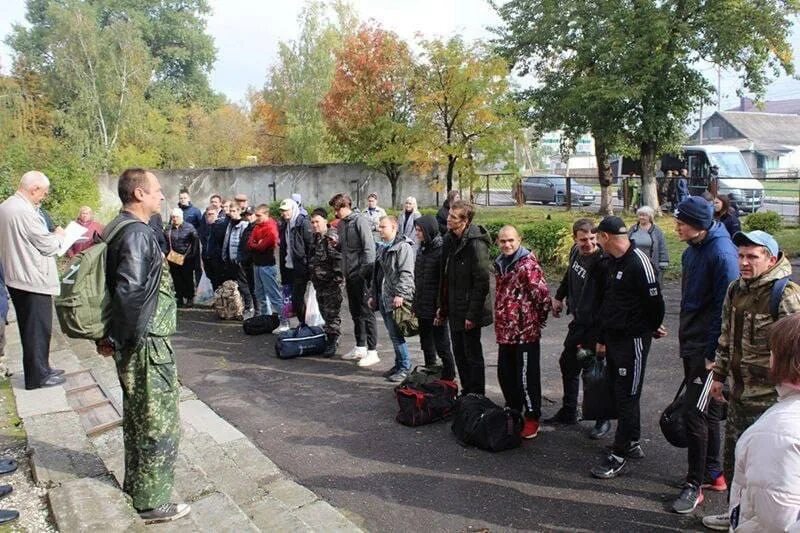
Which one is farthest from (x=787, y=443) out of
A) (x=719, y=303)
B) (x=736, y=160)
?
(x=736, y=160)

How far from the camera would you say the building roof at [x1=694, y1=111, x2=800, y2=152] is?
53.2 m

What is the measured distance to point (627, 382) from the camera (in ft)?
15.4

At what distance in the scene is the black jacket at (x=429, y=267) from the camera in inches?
248

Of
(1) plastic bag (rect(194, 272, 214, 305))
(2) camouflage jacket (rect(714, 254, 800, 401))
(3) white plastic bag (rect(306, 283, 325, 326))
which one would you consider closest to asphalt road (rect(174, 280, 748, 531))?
(3) white plastic bag (rect(306, 283, 325, 326))

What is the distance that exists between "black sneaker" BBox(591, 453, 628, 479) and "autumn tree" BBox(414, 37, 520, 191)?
492 inches

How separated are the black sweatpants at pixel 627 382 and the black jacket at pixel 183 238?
7.71 m

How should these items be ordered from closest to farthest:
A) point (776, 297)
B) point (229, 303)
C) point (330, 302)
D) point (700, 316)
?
1. point (776, 297)
2. point (700, 316)
3. point (330, 302)
4. point (229, 303)

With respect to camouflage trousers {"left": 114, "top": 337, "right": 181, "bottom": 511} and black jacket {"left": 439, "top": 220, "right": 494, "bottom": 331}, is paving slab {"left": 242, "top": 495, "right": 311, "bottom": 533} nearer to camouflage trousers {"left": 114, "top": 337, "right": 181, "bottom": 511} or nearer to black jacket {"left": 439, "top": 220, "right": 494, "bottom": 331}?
camouflage trousers {"left": 114, "top": 337, "right": 181, "bottom": 511}

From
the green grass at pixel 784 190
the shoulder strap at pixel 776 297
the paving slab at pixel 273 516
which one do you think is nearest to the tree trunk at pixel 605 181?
the green grass at pixel 784 190

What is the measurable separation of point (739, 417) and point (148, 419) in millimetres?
3451

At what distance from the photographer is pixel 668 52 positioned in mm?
16578

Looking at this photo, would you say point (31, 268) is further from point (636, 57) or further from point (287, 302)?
point (636, 57)

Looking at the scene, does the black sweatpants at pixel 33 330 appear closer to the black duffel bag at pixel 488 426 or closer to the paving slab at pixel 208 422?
the paving slab at pixel 208 422

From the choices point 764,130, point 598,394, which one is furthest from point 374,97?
point 764,130
